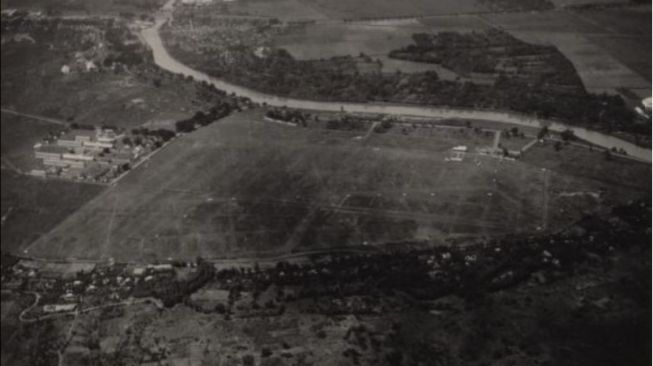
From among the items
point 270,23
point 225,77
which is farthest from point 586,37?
point 225,77

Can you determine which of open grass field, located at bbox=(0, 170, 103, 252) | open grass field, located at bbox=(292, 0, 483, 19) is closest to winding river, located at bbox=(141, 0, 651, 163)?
open grass field, located at bbox=(292, 0, 483, 19)

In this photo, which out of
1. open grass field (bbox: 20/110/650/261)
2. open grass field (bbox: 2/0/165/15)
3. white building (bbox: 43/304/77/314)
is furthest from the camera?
open grass field (bbox: 20/110/650/261)

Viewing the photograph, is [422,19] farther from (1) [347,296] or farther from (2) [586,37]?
(1) [347,296]

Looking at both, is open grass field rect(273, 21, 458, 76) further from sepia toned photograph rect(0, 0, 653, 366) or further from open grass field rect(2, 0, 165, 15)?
open grass field rect(2, 0, 165, 15)

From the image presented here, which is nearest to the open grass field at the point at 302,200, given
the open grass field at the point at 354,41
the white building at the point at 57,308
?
the white building at the point at 57,308

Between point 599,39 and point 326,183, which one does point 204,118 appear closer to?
point 326,183
